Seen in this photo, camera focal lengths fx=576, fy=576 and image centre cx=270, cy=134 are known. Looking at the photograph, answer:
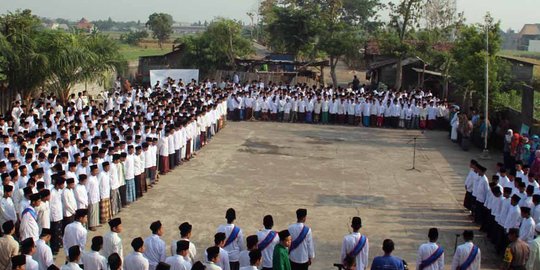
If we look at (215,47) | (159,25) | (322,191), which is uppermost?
(159,25)

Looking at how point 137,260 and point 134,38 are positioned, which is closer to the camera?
point 137,260

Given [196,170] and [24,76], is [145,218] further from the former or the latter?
[24,76]

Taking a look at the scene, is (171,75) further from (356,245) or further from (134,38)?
(134,38)

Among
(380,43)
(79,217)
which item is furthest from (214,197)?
(380,43)

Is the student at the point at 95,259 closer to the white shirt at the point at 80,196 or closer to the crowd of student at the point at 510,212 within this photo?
the white shirt at the point at 80,196

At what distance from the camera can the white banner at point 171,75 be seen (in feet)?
85.1

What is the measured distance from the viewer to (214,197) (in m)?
12.1

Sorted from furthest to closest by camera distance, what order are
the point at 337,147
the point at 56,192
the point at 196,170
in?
the point at 337,147
the point at 196,170
the point at 56,192

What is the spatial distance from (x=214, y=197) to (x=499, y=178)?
5.61 meters

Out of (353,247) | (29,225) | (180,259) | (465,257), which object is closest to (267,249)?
(353,247)

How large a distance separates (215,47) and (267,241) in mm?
22779

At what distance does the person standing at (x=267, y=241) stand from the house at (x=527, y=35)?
8298 cm

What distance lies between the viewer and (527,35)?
87125 mm

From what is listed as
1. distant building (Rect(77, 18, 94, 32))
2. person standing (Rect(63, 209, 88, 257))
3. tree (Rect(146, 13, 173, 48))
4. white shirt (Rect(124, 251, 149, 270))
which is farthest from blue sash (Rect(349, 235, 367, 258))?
tree (Rect(146, 13, 173, 48))
